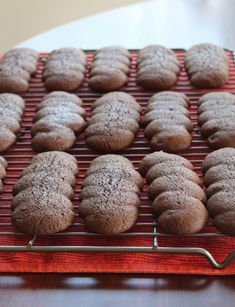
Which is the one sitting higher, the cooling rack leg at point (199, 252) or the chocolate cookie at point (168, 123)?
the chocolate cookie at point (168, 123)

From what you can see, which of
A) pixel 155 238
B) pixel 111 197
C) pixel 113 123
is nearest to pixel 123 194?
pixel 111 197

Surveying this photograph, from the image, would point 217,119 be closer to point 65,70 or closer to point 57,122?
point 57,122

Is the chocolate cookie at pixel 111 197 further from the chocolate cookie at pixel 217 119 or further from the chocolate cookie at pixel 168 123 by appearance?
the chocolate cookie at pixel 217 119

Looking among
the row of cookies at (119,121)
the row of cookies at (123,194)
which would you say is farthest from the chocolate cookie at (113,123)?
the row of cookies at (123,194)

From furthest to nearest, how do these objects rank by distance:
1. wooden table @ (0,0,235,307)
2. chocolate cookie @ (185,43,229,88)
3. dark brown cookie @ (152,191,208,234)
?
1. chocolate cookie @ (185,43,229,88)
2. dark brown cookie @ (152,191,208,234)
3. wooden table @ (0,0,235,307)

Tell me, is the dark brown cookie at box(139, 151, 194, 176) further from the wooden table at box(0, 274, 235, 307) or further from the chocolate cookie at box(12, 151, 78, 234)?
the wooden table at box(0, 274, 235, 307)

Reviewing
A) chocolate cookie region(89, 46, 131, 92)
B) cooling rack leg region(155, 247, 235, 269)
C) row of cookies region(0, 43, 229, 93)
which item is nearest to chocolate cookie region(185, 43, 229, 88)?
row of cookies region(0, 43, 229, 93)

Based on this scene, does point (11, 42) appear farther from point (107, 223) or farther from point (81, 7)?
point (107, 223)

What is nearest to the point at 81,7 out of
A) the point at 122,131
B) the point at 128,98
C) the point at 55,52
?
the point at 55,52
